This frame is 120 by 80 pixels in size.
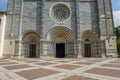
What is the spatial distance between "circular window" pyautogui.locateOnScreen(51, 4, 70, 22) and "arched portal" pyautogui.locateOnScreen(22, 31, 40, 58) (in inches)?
170

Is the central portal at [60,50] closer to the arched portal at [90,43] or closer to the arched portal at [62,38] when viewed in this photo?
the arched portal at [62,38]

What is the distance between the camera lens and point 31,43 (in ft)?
61.5

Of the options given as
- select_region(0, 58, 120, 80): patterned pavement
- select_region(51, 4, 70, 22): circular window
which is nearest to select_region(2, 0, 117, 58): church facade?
select_region(51, 4, 70, 22): circular window

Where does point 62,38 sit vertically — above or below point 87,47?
above

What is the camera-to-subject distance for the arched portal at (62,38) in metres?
18.2

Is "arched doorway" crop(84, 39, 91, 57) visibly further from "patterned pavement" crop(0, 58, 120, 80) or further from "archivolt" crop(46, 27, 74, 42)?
"patterned pavement" crop(0, 58, 120, 80)

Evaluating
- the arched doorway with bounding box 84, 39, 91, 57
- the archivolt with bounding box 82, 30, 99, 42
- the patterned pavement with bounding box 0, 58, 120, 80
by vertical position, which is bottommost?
the patterned pavement with bounding box 0, 58, 120, 80

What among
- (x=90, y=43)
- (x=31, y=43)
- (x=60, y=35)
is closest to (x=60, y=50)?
(x=60, y=35)

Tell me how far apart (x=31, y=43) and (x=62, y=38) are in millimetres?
5083

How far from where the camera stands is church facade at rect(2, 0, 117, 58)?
17.5m

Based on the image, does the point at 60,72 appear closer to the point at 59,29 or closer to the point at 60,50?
the point at 59,29

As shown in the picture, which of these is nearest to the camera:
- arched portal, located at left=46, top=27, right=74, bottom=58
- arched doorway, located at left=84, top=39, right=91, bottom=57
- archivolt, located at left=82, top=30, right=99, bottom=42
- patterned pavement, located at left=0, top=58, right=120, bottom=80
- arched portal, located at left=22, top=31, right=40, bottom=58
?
patterned pavement, located at left=0, top=58, right=120, bottom=80

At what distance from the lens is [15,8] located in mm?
18531

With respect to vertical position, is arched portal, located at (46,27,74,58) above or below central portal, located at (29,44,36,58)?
above
